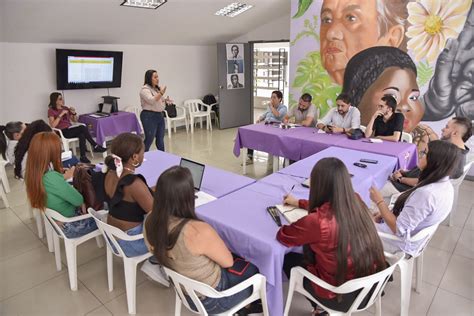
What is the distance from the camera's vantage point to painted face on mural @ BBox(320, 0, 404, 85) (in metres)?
4.86

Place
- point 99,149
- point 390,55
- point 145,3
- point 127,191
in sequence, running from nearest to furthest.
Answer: point 127,191
point 390,55
point 145,3
point 99,149

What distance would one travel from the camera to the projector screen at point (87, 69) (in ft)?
18.0

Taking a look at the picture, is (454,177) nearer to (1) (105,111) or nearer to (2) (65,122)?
(2) (65,122)

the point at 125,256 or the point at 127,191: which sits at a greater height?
the point at 127,191

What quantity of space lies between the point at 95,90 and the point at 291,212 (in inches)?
212

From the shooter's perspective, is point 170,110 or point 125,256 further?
point 170,110

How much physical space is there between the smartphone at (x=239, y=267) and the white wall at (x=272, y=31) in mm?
6385

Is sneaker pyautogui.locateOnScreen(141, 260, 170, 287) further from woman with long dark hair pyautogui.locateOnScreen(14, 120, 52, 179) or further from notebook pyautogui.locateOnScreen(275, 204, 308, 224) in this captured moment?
woman with long dark hair pyautogui.locateOnScreen(14, 120, 52, 179)

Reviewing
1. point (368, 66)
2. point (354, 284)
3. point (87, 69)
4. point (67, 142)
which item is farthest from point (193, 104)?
point (354, 284)

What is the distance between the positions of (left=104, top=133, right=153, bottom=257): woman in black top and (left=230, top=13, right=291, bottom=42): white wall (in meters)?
6.00

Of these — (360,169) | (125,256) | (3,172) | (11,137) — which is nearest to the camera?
(125,256)

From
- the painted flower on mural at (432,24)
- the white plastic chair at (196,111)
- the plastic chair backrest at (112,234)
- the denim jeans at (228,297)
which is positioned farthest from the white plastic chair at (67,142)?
the painted flower on mural at (432,24)

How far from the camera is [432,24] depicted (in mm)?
4438

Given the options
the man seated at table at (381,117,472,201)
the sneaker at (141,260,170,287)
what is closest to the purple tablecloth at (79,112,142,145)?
the sneaker at (141,260,170,287)
